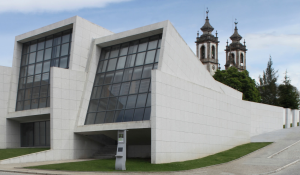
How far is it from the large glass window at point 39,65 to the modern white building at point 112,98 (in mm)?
102

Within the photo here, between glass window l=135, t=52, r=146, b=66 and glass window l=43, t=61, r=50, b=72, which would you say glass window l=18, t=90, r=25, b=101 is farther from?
glass window l=135, t=52, r=146, b=66

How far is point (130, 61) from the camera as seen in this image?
30.5 m

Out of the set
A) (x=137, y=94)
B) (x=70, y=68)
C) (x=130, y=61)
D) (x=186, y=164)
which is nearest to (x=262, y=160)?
(x=186, y=164)

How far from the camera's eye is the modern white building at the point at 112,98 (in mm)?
25828

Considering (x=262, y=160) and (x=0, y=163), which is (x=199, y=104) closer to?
(x=262, y=160)

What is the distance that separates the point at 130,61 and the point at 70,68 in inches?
211

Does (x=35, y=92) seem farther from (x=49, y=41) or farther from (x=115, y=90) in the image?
(x=115, y=90)

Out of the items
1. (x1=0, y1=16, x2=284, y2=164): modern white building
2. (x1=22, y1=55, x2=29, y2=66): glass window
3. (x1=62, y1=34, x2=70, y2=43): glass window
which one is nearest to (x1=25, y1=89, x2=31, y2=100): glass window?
(x1=0, y1=16, x2=284, y2=164): modern white building

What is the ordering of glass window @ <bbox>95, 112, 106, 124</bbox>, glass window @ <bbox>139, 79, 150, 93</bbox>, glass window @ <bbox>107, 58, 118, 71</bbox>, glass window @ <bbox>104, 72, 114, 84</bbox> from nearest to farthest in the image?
glass window @ <bbox>139, 79, 150, 93</bbox>
glass window @ <bbox>95, 112, 106, 124</bbox>
glass window @ <bbox>104, 72, 114, 84</bbox>
glass window @ <bbox>107, 58, 118, 71</bbox>

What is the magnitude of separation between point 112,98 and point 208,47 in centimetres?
9340

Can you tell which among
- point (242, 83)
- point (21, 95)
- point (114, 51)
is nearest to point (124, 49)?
point (114, 51)

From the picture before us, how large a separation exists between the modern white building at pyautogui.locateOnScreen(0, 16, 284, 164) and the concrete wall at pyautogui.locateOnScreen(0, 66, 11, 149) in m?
0.10

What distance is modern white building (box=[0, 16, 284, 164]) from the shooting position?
2583cm

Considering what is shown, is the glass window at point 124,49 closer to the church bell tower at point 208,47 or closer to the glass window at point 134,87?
the glass window at point 134,87
